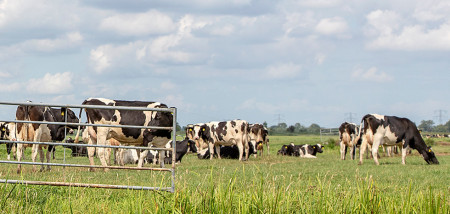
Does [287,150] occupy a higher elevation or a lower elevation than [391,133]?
lower

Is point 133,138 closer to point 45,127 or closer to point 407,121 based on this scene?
point 45,127

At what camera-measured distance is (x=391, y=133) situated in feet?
77.3

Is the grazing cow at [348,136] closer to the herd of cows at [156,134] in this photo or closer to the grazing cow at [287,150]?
the herd of cows at [156,134]

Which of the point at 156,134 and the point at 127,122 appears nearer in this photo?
the point at 127,122

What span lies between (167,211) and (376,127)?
18.5 m

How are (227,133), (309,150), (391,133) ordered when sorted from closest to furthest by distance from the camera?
(391,133) < (227,133) < (309,150)

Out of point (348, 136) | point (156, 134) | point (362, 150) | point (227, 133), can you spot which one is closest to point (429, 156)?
point (362, 150)

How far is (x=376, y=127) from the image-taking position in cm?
2323

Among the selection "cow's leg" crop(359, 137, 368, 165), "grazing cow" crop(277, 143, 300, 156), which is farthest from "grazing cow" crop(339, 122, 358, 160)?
"grazing cow" crop(277, 143, 300, 156)

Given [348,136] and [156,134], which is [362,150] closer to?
[348,136]

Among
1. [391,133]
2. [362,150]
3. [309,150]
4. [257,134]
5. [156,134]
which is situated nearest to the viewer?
[156,134]

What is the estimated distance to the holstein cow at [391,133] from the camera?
2323cm

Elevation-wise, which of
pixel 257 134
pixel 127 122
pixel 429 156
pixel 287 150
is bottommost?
pixel 287 150

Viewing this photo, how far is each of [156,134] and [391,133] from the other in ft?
36.5
